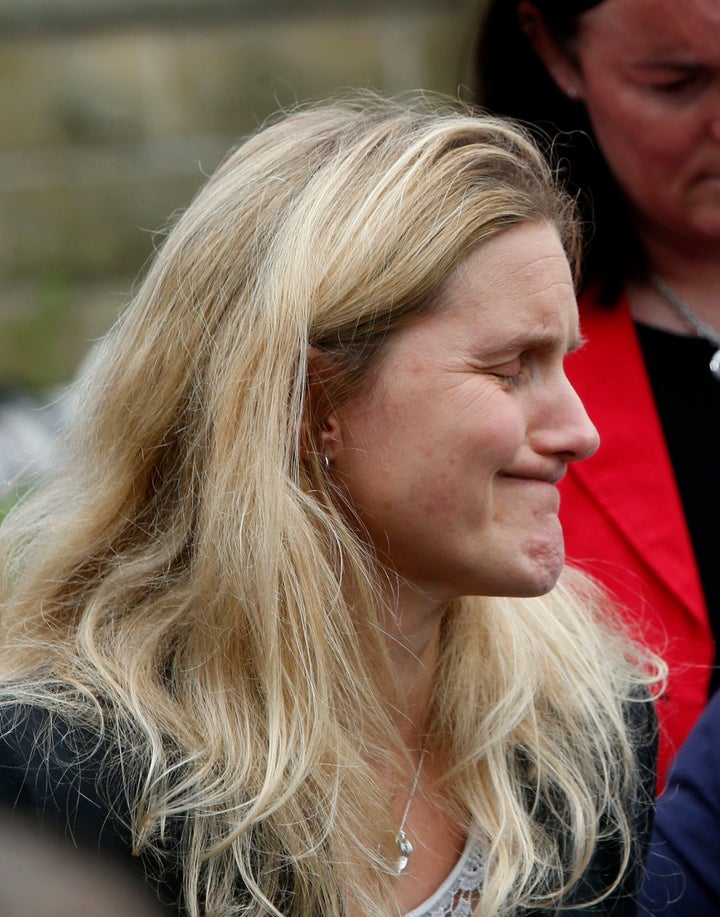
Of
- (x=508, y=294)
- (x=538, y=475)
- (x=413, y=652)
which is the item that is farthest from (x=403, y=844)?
(x=508, y=294)

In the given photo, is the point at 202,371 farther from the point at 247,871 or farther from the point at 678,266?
the point at 678,266

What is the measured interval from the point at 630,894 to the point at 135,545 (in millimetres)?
848

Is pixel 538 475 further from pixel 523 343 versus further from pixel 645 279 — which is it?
pixel 645 279

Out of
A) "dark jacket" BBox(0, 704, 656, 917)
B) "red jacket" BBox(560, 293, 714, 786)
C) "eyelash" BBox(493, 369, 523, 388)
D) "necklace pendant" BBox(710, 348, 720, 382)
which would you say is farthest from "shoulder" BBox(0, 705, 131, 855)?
"necklace pendant" BBox(710, 348, 720, 382)

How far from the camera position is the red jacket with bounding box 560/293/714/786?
2.18m

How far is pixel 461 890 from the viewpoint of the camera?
176 cm

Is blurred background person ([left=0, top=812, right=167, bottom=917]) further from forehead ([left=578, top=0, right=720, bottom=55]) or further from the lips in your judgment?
forehead ([left=578, top=0, right=720, bottom=55])

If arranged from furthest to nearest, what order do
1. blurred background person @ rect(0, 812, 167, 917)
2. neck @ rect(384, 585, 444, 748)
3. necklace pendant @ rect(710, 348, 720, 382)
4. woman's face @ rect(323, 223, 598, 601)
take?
necklace pendant @ rect(710, 348, 720, 382)
neck @ rect(384, 585, 444, 748)
woman's face @ rect(323, 223, 598, 601)
blurred background person @ rect(0, 812, 167, 917)

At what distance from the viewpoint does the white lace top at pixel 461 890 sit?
1.72m

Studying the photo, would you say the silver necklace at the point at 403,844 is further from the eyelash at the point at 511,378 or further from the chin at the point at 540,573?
the eyelash at the point at 511,378

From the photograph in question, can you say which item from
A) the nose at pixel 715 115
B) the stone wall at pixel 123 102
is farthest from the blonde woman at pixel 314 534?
the stone wall at pixel 123 102

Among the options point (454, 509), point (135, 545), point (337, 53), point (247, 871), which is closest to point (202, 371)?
point (135, 545)

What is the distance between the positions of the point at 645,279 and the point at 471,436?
0.92m

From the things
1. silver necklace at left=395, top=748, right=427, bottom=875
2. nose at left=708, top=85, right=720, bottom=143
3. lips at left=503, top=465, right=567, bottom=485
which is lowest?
silver necklace at left=395, top=748, right=427, bottom=875
